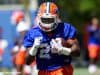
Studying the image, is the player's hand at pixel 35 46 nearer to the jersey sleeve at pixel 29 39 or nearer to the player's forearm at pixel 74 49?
the jersey sleeve at pixel 29 39

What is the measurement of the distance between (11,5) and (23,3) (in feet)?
2.14

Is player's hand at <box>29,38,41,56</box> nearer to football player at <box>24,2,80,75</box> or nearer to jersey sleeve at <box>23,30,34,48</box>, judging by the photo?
football player at <box>24,2,80,75</box>

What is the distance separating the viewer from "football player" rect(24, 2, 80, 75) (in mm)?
7066

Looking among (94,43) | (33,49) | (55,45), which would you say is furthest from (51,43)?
(94,43)

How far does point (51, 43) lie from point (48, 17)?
0.31m

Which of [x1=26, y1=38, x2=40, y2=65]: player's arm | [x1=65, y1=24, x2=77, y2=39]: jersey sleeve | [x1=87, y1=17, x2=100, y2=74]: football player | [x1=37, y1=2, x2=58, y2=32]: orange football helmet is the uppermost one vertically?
[x1=37, y1=2, x2=58, y2=32]: orange football helmet

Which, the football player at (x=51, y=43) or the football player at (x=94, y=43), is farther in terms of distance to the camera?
the football player at (x=94, y=43)

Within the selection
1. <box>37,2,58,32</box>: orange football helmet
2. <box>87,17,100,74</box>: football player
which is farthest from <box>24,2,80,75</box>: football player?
<box>87,17,100,74</box>: football player

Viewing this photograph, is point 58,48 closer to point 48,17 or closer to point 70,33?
point 70,33

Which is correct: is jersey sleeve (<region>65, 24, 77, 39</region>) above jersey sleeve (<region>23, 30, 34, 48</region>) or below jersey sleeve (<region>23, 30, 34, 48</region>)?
above

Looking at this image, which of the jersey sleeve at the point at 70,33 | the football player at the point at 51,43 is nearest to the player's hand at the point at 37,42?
the football player at the point at 51,43

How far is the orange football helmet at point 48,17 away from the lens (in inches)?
277

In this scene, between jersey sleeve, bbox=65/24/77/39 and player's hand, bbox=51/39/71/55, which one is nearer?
player's hand, bbox=51/39/71/55

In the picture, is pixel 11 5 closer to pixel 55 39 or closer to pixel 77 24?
pixel 77 24
